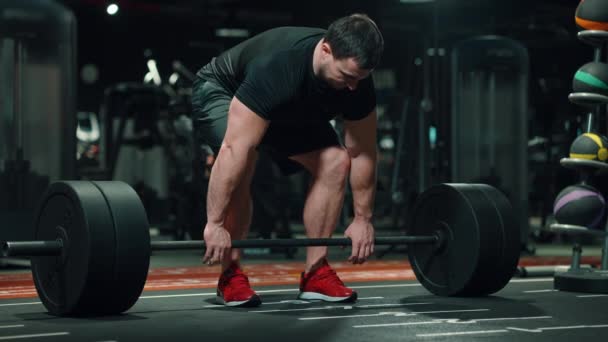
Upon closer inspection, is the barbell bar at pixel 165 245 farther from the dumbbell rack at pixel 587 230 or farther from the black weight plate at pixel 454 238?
the dumbbell rack at pixel 587 230

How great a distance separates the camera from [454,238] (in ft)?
12.8

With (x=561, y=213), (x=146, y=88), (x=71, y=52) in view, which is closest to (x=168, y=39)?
(x=146, y=88)

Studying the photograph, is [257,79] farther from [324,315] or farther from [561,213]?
[561,213]

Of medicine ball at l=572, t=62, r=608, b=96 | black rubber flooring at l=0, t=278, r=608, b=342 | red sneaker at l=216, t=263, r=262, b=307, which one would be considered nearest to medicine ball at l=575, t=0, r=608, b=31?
medicine ball at l=572, t=62, r=608, b=96

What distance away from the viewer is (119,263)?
3.15 m

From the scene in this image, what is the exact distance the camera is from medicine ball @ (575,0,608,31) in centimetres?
420

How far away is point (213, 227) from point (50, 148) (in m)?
2.84

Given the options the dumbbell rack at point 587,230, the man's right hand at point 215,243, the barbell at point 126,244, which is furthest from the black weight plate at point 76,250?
the dumbbell rack at point 587,230

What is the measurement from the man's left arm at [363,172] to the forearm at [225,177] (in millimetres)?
480

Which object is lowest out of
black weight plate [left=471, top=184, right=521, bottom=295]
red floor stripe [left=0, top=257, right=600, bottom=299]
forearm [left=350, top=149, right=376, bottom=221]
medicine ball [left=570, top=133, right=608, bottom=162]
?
red floor stripe [left=0, top=257, right=600, bottom=299]

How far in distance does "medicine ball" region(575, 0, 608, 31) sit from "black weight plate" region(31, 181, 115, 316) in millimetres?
2182

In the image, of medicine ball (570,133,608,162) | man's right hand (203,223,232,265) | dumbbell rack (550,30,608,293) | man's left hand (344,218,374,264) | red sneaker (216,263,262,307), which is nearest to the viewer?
man's right hand (203,223,232,265)

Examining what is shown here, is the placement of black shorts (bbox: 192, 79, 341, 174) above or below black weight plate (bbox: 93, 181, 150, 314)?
above

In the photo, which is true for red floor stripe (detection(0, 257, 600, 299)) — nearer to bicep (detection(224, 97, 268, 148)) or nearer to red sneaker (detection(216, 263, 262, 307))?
red sneaker (detection(216, 263, 262, 307))
